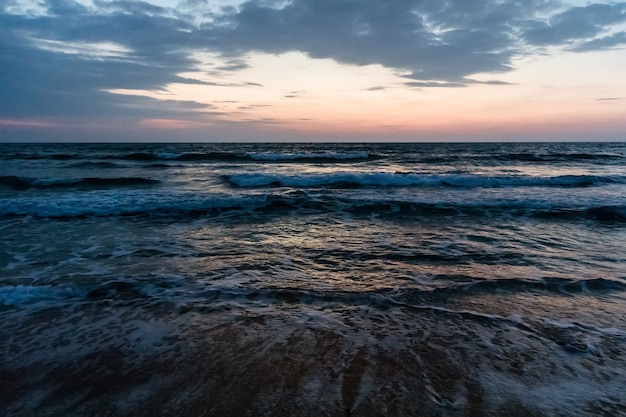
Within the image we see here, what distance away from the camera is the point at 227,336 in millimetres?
3904

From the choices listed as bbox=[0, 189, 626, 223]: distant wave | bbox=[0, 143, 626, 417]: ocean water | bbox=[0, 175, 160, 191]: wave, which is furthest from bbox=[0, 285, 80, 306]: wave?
bbox=[0, 175, 160, 191]: wave

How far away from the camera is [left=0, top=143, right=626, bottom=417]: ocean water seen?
116 inches

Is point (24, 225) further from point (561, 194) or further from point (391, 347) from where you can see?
point (561, 194)

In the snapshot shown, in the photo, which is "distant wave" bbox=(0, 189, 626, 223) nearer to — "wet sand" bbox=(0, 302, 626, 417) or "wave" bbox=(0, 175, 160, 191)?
"wave" bbox=(0, 175, 160, 191)

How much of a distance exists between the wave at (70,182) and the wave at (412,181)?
191 inches

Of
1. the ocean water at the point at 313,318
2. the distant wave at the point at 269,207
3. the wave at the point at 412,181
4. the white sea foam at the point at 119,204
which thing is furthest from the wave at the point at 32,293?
the wave at the point at 412,181

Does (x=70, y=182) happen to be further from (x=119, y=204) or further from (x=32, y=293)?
(x=32, y=293)

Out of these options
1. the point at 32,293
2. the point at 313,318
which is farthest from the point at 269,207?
the point at 313,318

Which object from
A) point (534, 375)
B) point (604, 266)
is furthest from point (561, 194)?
point (534, 375)

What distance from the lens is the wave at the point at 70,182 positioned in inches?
704

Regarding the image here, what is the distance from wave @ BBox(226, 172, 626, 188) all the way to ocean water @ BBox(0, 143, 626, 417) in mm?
9071

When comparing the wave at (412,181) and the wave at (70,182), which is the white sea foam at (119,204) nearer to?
the wave at (70,182)

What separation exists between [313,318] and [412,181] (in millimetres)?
16594

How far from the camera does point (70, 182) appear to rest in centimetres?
1877
